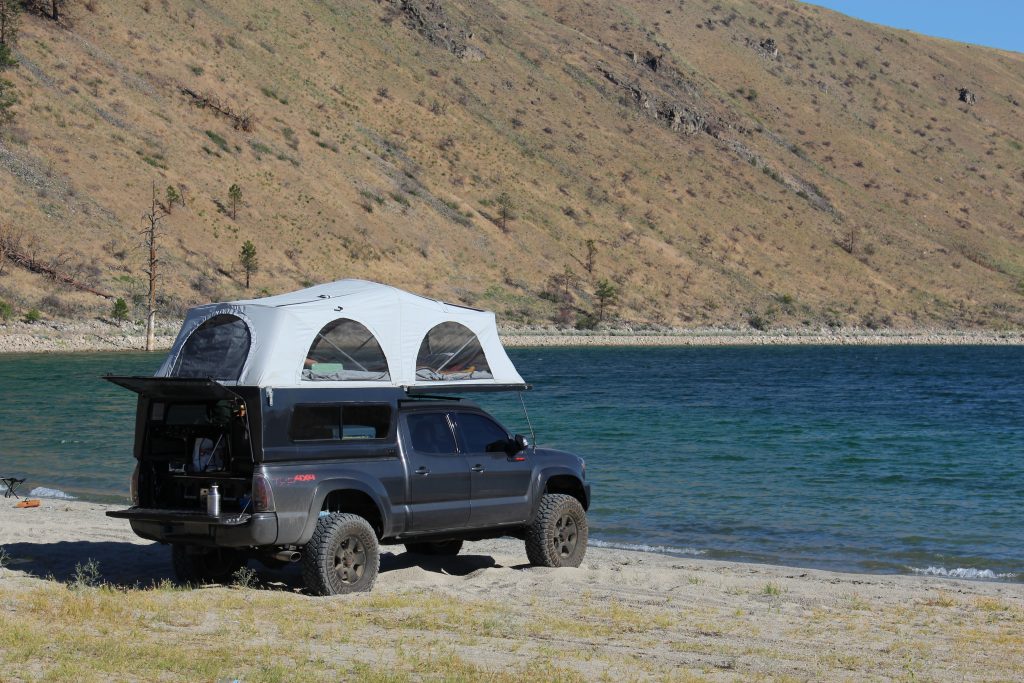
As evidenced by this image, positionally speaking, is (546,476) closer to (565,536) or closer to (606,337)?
(565,536)

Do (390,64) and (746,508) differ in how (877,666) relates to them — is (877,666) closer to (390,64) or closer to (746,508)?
(746,508)

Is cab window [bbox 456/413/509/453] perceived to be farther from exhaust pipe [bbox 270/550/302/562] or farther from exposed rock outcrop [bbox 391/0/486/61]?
exposed rock outcrop [bbox 391/0/486/61]

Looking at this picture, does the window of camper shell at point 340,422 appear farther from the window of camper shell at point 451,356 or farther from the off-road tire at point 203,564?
the off-road tire at point 203,564

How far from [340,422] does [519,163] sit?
9516 centimetres

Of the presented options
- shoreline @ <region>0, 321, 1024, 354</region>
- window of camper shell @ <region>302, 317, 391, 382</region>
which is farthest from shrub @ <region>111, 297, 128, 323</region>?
window of camper shell @ <region>302, 317, 391, 382</region>

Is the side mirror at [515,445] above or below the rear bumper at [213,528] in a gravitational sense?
above

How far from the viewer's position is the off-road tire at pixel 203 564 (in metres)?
12.1

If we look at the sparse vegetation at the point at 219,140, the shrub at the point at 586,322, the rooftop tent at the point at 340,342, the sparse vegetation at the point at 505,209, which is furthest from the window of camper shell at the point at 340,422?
the sparse vegetation at the point at 505,209

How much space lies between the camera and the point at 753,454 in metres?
29.4

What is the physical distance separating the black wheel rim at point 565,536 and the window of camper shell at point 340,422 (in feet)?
9.04

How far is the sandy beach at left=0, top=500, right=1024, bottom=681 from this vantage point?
8.46m

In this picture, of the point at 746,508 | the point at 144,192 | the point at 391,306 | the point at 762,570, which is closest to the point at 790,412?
the point at 746,508

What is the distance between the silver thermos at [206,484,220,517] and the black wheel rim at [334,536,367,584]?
4.07ft

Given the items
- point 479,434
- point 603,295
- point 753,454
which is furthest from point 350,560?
point 603,295
